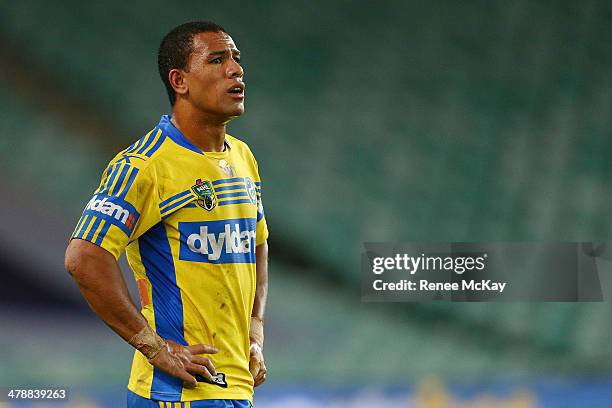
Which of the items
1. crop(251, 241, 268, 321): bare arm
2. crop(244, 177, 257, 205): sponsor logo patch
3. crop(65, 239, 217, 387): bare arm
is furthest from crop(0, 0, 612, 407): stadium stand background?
crop(65, 239, 217, 387): bare arm

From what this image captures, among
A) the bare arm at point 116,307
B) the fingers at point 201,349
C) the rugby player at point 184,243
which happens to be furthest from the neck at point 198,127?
the fingers at point 201,349

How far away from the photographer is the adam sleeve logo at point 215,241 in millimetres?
2691

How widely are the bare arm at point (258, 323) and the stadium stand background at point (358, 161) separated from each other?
2.26 metres

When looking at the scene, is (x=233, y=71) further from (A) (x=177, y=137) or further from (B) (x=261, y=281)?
(B) (x=261, y=281)

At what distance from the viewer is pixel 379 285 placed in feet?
17.9

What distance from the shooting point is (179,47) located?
112 inches

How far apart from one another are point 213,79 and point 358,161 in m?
2.76

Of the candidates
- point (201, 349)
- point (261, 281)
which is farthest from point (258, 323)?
point (201, 349)

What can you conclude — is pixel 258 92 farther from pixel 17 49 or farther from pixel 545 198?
pixel 545 198

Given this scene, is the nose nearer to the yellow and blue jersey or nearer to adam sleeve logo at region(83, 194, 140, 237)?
the yellow and blue jersey

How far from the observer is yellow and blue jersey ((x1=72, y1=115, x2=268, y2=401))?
263cm

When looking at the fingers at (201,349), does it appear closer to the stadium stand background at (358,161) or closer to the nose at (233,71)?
the nose at (233,71)

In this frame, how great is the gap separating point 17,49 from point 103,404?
1918 mm

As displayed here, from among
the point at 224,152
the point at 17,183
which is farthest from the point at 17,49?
the point at 224,152
